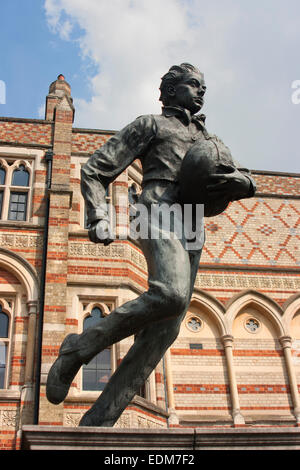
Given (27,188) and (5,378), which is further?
(27,188)

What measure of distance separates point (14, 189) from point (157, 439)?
11.5m

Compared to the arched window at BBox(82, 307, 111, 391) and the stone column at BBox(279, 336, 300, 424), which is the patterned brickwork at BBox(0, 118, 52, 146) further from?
the stone column at BBox(279, 336, 300, 424)

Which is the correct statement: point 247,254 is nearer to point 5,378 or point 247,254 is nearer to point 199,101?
point 5,378

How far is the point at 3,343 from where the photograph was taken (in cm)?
1192

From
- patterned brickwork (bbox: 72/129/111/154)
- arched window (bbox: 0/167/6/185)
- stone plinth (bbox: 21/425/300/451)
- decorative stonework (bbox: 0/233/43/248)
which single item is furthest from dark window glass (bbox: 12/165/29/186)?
stone plinth (bbox: 21/425/300/451)

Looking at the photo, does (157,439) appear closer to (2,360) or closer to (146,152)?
(146,152)

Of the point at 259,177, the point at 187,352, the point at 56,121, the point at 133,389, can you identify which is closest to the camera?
the point at 133,389

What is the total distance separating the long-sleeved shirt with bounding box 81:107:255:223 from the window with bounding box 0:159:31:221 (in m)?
9.82

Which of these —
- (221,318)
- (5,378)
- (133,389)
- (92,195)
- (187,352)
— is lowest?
(133,389)

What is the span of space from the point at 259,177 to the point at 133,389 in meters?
13.9
